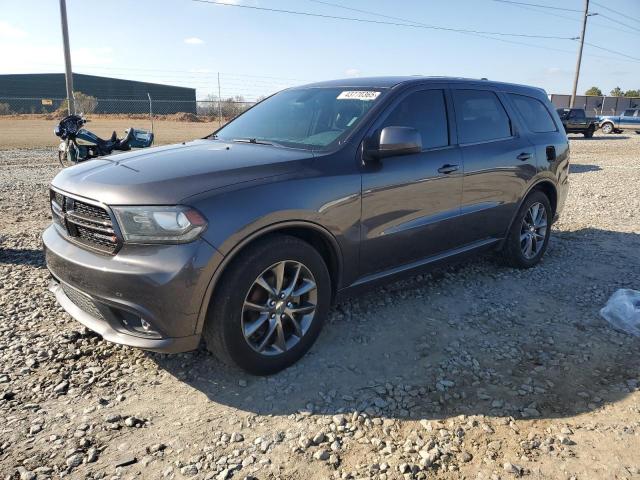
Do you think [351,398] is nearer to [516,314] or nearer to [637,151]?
[516,314]

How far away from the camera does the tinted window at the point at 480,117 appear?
14.2 ft

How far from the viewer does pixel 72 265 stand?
288 cm

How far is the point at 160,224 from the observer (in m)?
2.64

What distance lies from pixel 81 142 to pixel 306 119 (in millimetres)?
7675

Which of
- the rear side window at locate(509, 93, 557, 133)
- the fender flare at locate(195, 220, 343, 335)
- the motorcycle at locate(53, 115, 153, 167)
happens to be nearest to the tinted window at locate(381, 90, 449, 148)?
the fender flare at locate(195, 220, 343, 335)

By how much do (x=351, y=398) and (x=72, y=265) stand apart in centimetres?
180

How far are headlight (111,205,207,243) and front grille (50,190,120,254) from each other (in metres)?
0.11

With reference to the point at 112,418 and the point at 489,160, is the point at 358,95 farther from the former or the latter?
the point at 112,418

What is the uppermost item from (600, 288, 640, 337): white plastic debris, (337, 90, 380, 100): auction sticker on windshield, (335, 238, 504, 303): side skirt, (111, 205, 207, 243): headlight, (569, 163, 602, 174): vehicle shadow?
(337, 90, 380, 100): auction sticker on windshield

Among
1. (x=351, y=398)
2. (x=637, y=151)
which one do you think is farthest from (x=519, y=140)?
(x=637, y=151)

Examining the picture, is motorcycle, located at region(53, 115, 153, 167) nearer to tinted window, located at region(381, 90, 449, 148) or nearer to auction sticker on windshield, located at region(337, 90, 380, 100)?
auction sticker on windshield, located at region(337, 90, 380, 100)

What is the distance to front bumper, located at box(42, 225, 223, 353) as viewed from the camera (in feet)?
8.54

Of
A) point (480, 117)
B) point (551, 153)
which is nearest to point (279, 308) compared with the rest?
point (480, 117)

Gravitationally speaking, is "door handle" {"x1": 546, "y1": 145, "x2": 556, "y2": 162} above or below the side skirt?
above
